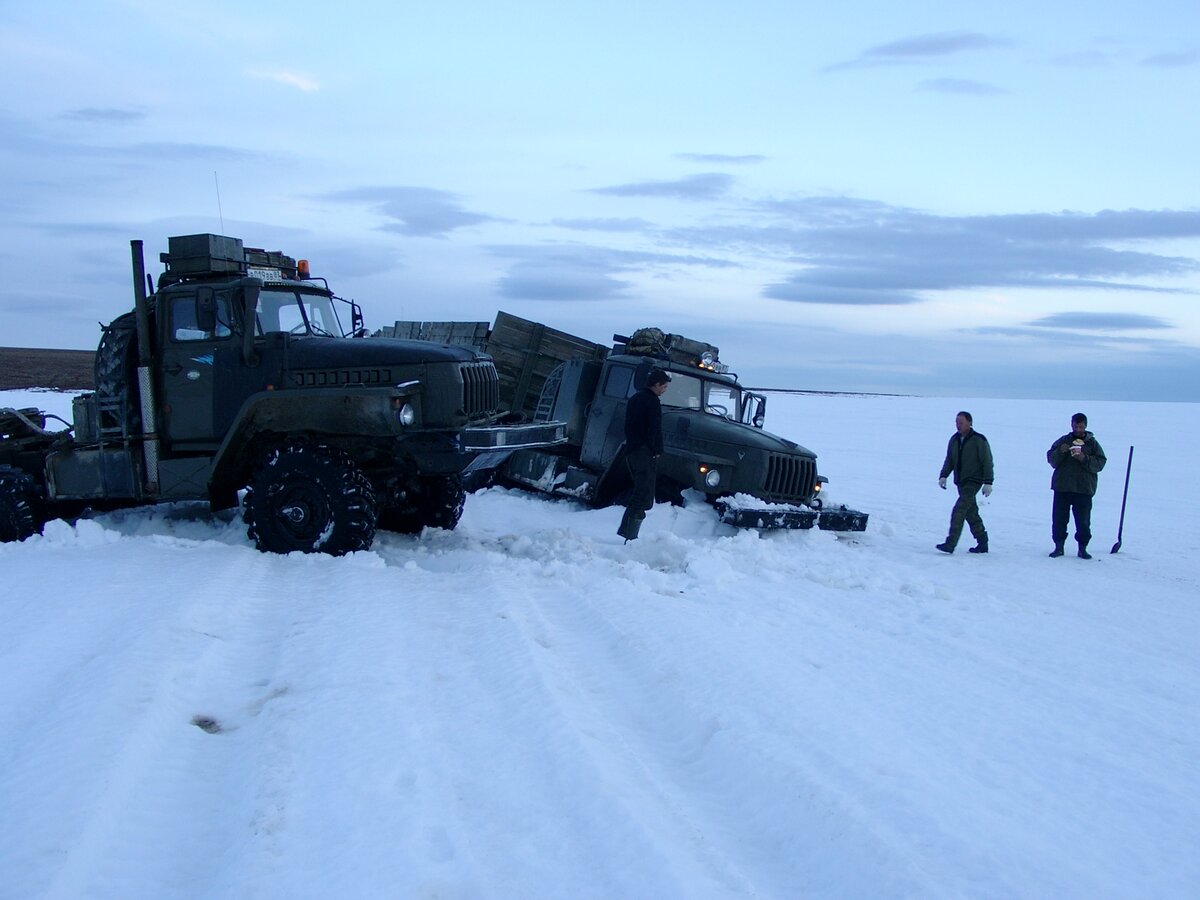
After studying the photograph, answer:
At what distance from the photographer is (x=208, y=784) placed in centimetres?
359

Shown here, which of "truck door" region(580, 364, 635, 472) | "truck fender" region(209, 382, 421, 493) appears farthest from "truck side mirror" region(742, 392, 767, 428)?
"truck fender" region(209, 382, 421, 493)

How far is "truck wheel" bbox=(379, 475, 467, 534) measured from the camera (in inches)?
364

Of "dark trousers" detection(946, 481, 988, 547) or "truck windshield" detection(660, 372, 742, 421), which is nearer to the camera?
"dark trousers" detection(946, 481, 988, 547)

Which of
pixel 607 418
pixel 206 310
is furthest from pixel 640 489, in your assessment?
pixel 206 310

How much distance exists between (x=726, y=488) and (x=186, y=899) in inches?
302

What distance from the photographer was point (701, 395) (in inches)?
433

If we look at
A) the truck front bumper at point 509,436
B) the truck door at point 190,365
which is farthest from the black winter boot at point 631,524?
the truck door at point 190,365

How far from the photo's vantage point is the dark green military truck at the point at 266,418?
25.3 ft

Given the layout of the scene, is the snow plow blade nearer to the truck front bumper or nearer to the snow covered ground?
the snow covered ground

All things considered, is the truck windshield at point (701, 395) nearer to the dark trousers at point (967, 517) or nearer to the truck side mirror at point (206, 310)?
the dark trousers at point (967, 517)

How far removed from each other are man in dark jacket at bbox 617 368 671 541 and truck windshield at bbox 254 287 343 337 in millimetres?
3041

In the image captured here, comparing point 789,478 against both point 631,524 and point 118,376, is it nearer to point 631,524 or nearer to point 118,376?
point 631,524

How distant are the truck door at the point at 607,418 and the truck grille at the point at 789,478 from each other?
1.93 m

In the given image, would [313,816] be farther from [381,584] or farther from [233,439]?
[233,439]
